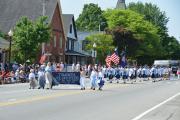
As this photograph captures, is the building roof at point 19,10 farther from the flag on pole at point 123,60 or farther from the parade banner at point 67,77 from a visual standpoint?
the parade banner at point 67,77

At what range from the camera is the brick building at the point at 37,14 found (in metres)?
73.6

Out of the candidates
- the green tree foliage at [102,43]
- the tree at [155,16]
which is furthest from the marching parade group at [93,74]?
the tree at [155,16]

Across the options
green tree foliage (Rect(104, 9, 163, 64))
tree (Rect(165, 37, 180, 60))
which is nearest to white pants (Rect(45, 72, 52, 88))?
green tree foliage (Rect(104, 9, 163, 64))

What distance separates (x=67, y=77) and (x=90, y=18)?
90730mm

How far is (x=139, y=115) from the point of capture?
1861 cm

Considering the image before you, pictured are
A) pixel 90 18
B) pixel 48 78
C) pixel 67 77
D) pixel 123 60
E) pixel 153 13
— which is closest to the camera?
pixel 48 78

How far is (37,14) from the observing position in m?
74.0

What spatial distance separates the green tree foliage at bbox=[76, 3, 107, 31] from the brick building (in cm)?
4865

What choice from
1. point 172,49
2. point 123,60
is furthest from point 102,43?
point 172,49

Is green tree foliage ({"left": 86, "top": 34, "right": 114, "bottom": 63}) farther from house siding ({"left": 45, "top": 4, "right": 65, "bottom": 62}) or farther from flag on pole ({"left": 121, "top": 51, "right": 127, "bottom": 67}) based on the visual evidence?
house siding ({"left": 45, "top": 4, "right": 65, "bottom": 62})

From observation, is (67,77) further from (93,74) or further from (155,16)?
(155,16)

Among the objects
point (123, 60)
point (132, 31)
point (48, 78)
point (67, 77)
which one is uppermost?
point (132, 31)

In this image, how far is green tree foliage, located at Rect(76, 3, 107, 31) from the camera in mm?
127438

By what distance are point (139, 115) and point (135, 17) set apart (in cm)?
8435
